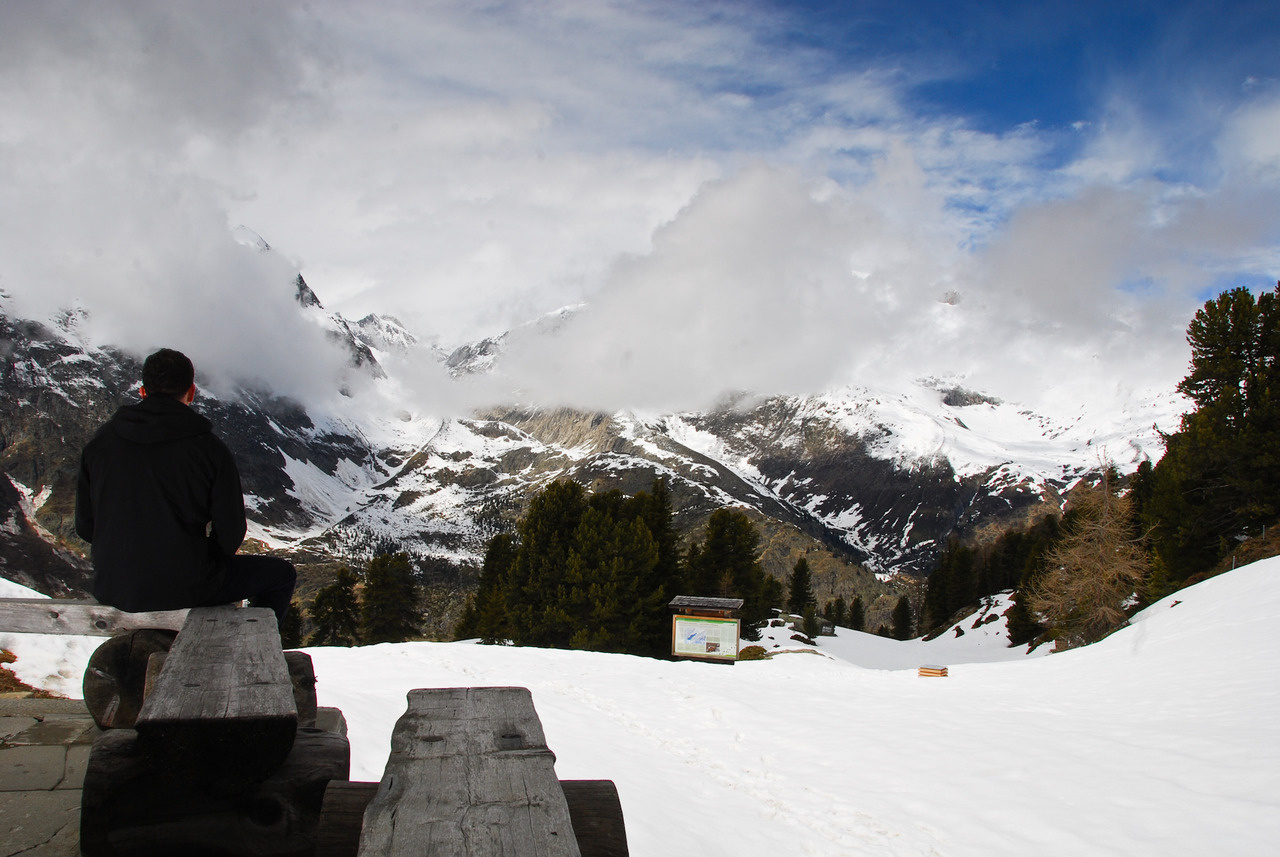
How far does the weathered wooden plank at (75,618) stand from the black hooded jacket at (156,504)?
0.89 feet

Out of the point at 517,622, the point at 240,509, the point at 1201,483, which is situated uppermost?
the point at 1201,483

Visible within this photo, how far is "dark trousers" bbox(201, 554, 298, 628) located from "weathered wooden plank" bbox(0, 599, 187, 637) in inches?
10.5

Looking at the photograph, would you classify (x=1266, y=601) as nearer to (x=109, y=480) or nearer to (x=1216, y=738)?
(x=1216, y=738)

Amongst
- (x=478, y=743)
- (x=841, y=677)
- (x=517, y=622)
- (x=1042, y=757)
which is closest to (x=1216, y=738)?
(x=1042, y=757)

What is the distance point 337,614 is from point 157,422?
64788mm

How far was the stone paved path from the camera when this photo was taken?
3.18m

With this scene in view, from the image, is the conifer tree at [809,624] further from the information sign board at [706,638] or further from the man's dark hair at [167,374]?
the man's dark hair at [167,374]

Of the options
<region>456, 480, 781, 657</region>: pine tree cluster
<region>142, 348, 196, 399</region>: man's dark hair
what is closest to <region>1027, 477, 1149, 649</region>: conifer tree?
<region>456, 480, 781, 657</region>: pine tree cluster

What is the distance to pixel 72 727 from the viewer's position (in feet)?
16.0

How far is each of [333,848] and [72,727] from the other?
4159mm

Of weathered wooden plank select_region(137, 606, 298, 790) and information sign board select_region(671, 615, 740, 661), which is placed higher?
weathered wooden plank select_region(137, 606, 298, 790)

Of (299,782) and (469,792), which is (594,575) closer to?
(299,782)

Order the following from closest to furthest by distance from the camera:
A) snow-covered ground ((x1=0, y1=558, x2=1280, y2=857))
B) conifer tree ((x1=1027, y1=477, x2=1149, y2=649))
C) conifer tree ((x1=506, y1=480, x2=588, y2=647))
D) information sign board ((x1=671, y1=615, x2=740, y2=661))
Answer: snow-covered ground ((x1=0, y1=558, x2=1280, y2=857)) < information sign board ((x1=671, y1=615, x2=740, y2=661)) < conifer tree ((x1=1027, y1=477, x2=1149, y2=649)) < conifer tree ((x1=506, y1=480, x2=588, y2=647))

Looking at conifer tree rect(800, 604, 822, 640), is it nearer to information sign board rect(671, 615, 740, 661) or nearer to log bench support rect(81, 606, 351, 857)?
information sign board rect(671, 615, 740, 661)
